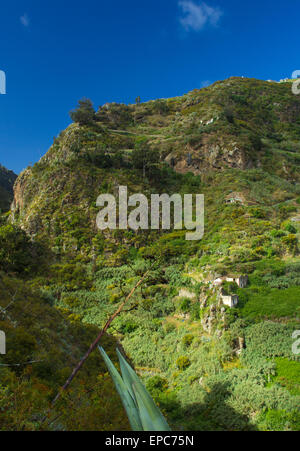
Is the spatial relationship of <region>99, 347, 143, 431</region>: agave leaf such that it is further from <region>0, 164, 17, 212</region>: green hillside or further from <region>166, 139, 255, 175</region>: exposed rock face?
<region>0, 164, 17, 212</region>: green hillside

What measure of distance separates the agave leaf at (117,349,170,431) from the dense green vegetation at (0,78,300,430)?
49cm

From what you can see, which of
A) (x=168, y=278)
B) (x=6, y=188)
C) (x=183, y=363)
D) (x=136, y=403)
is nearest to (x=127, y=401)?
(x=136, y=403)

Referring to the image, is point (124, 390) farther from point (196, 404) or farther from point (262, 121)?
point (262, 121)

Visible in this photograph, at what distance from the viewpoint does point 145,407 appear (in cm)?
169

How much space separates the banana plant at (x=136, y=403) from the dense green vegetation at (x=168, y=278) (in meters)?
0.50

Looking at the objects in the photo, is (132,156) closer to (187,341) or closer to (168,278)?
(168,278)

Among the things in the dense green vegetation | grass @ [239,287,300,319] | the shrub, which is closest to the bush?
the dense green vegetation

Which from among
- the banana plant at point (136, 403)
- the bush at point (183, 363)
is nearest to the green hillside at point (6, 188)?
the bush at point (183, 363)

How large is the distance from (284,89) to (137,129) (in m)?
40.9

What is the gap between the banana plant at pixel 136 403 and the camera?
1654 millimetres

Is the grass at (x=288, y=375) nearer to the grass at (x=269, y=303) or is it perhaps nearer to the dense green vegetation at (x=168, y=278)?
the dense green vegetation at (x=168, y=278)

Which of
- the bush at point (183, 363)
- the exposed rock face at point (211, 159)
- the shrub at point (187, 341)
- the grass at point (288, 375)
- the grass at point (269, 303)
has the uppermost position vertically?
the exposed rock face at point (211, 159)

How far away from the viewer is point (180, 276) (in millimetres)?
18516

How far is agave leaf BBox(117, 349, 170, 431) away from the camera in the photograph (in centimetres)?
167
